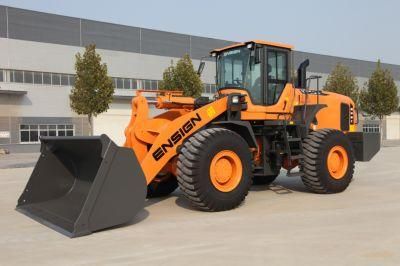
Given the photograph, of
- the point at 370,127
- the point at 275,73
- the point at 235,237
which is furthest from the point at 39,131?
the point at 370,127

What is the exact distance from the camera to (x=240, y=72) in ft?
26.6

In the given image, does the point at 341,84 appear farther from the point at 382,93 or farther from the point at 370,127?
the point at 370,127

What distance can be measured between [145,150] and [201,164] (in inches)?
47.2

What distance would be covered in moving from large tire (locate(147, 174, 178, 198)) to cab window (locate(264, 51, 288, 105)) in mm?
Result: 2269

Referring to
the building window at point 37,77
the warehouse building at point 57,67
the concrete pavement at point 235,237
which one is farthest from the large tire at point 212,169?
the building window at point 37,77

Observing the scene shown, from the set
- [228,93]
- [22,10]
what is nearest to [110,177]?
[228,93]

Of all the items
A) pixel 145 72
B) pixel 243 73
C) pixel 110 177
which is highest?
pixel 145 72

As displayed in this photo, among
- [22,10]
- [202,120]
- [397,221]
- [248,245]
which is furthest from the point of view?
[22,10]

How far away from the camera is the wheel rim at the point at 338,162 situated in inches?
333

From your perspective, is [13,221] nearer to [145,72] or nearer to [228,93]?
[228,93]

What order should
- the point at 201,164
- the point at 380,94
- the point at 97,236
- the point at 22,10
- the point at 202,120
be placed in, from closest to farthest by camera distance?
the point at 97,236
the point at 201,164
the point at 202,120
the point at 22,10
the point at 380,94

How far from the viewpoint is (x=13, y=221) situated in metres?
6.54

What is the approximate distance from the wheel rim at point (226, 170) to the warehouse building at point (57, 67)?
2619 cm

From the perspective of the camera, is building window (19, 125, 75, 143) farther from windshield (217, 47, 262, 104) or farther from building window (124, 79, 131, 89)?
windshield (217, 47, 262, 104)
